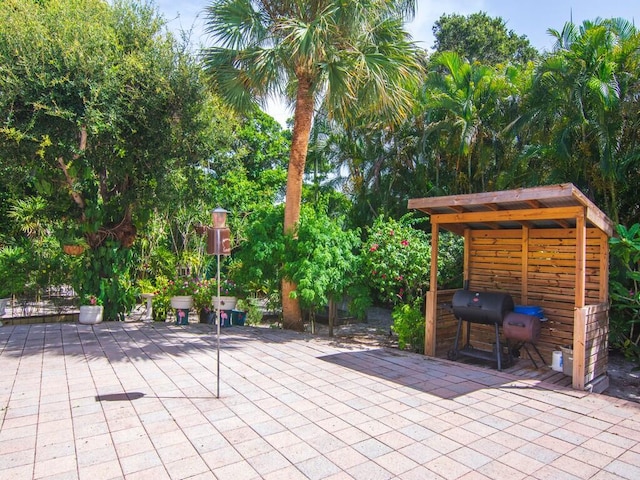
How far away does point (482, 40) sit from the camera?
1884 centimetres

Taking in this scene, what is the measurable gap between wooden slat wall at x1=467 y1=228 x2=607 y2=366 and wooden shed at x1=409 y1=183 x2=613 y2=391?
0.01 m

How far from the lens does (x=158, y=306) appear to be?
906 cm

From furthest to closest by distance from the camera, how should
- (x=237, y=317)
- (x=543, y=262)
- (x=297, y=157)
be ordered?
(x=237, y=317), (x=297, y=157), (x=543, y=262)

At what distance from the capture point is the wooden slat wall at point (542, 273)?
5750 mm

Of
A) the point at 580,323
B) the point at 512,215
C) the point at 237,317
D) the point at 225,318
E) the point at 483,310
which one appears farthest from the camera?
the point at 237,317

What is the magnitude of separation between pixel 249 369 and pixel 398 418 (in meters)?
2.21

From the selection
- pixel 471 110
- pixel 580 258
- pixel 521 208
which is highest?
pixel 471 110

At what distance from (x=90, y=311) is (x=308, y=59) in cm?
630

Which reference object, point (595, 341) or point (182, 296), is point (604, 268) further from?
point (182, 296)

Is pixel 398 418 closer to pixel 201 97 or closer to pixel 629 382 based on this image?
pixel 629 382

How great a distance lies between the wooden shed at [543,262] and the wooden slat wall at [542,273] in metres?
0.01

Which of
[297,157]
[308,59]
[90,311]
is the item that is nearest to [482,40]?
[297,157]

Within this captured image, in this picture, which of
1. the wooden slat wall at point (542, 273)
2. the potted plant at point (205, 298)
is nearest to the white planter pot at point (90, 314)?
the potted plant at point (205, 298)

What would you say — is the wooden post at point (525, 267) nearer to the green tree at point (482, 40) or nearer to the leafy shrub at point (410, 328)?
the leafy shrub at point (410, 328)
